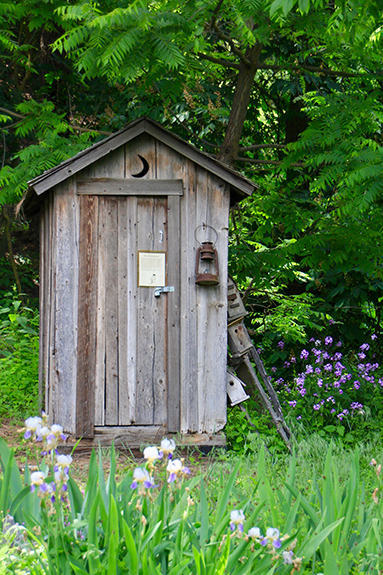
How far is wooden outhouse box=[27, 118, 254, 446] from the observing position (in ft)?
17.1

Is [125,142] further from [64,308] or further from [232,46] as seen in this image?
[232,46]

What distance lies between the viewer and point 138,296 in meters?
5.29

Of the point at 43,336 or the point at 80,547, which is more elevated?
the point at 43,336

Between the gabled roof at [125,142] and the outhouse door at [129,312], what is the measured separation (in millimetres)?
329

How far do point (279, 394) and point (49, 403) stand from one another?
2994mm

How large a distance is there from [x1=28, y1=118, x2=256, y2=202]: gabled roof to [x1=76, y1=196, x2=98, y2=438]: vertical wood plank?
329 millimetres

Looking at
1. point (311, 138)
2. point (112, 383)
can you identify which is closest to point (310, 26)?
point (311, 138)

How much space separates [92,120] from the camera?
945 centimetres

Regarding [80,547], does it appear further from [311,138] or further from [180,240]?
[311,138]

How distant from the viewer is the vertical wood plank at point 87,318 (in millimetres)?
5184

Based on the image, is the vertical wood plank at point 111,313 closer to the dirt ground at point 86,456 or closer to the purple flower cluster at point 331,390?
the dirt ground at point 86,456

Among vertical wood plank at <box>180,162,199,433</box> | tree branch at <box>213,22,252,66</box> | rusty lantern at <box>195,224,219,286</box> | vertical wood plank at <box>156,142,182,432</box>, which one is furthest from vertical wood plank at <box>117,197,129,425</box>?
tree branch at <box>213,22,252,66</box>

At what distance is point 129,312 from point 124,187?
1.15m

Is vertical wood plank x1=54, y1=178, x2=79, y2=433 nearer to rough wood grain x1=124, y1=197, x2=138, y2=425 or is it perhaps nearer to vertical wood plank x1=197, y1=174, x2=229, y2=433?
rough wood grain x1=124, y1=197, x2=138, y2=425
